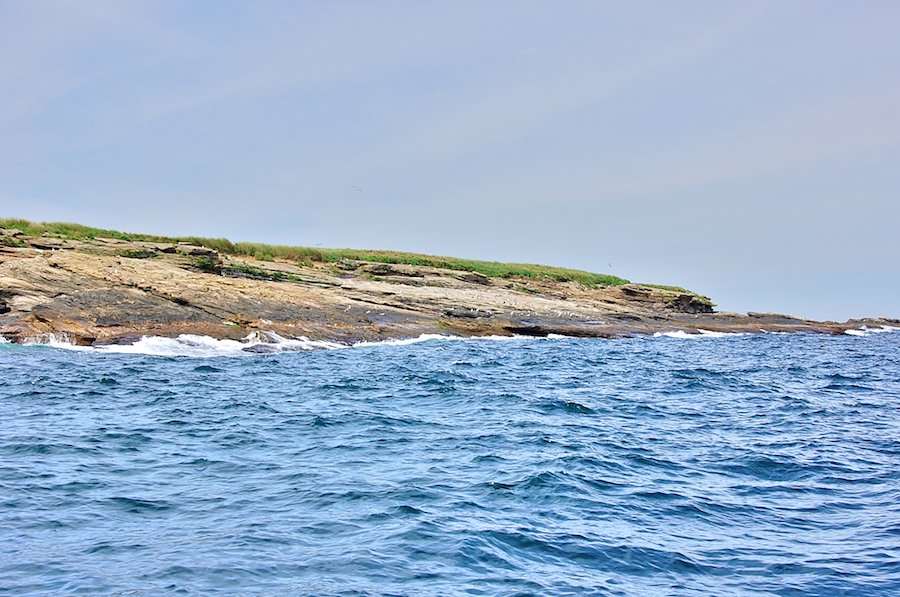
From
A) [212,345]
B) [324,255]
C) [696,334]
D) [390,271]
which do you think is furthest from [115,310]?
[696,334]

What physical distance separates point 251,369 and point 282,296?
13844mm

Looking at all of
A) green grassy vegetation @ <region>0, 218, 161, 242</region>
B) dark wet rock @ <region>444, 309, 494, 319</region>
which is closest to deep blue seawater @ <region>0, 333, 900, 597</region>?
dark wet rock @ <region>444, 309, 494, 319</region>

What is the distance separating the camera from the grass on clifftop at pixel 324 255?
45375 mm

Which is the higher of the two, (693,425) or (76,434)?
(693,425)

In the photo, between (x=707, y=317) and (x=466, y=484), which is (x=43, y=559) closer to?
(x=466, y=484)

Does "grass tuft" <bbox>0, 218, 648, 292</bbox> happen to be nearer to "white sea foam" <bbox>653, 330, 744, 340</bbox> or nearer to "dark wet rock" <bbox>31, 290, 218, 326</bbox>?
"dark wet rock" <bbox>31, 290, 218, 326</bbox>

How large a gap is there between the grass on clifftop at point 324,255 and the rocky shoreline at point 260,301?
3487 millimetres

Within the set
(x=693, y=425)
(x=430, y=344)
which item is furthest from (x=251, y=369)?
(x=693, y=425)

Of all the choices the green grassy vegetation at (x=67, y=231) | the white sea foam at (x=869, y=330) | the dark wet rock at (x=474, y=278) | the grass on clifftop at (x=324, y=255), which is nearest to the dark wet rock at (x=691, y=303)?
the grass on clifftop at (x=324, y=255)

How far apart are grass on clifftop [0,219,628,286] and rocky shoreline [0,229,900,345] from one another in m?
3.49

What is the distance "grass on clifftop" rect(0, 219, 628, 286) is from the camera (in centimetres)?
4538

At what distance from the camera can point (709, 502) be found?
397 inches

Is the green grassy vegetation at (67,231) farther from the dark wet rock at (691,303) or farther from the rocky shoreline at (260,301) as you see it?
the dark wet rock at (691,303)

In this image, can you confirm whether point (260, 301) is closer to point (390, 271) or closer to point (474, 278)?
point (390, 271)
